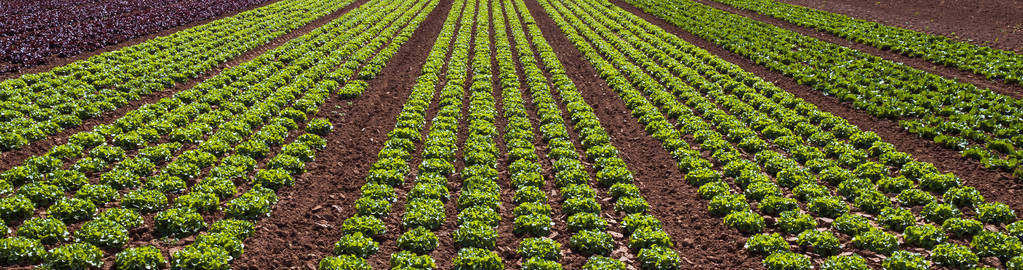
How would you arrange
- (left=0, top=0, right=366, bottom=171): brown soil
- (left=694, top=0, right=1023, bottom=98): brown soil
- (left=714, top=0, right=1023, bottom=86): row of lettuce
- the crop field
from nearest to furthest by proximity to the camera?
1. the crop field
2. (left=0, top=0, right=366, bottom=171): brown soil
3. (left=694, top=0, right=1023, bottom=98): brown soil
4. (left=714, top=0, right=1023, bottom=86): row of lettuce

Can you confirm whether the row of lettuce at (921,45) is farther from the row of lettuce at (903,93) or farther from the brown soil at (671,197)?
the brown soil at (671,197)

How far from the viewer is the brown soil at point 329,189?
1046 cm

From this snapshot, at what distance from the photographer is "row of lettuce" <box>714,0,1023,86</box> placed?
861 inches

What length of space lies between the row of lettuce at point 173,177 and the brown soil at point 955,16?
3156cm

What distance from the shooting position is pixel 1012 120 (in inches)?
643

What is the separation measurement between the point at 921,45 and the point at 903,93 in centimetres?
961

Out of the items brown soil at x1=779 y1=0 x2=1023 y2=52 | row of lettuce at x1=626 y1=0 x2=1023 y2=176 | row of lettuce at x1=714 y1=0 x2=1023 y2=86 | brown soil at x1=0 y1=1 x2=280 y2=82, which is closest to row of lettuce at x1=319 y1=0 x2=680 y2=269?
row of lettuce at x1=626 y1=0 x2=1023 y2=176

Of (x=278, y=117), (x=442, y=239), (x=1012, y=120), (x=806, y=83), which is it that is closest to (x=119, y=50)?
(x=278, y=117)

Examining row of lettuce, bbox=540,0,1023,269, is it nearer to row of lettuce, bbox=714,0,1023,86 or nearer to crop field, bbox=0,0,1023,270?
crop field, bbox=0,0,1023,270

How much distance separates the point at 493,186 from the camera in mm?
12992

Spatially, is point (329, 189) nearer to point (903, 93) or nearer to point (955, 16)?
point (903, 93)

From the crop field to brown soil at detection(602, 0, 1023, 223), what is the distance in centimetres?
8

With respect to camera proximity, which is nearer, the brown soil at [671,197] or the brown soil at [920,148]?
the brown soil at [671,197]

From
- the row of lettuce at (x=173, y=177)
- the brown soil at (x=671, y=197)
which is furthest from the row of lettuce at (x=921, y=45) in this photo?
the row of lettuce at (x=173, y=177)
